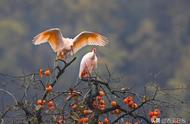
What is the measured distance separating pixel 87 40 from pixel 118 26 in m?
17.7

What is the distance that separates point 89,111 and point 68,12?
1965 cm

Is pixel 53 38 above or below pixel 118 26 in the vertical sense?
below

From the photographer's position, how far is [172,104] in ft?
10.4

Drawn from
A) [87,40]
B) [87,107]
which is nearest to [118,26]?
[87,40]

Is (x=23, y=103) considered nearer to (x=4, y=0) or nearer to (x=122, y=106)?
(x=122, y=106)

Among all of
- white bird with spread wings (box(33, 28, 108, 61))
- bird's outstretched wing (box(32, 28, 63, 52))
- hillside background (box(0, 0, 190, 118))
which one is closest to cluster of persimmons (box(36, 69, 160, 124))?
white bird with spread wings (box(33, 28, 108, 61))

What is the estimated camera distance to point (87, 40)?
5094 millimetres

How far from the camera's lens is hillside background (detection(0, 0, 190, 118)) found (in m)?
20.1

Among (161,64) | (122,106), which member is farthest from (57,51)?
(161,64)

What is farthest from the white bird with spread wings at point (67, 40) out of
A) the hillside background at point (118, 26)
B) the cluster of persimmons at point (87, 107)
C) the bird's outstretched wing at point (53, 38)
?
the hillside background at point (118, 26)

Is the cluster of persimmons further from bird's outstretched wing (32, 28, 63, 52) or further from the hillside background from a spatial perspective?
the hillside background

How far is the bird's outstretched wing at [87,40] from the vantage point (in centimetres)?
502

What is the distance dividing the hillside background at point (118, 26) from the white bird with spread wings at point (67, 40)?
13.8 metres

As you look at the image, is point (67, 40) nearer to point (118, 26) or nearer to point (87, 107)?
point (87, 107)
